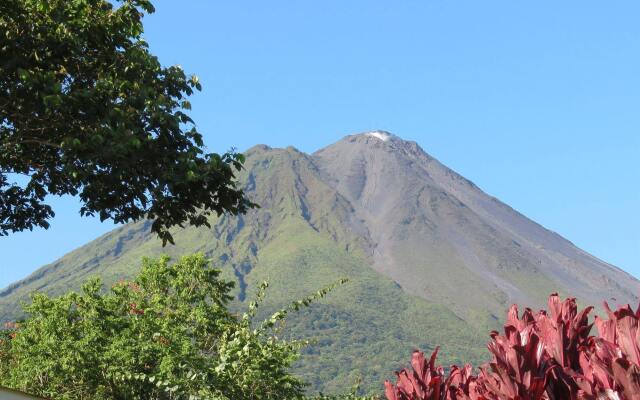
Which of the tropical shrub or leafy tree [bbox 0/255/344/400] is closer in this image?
the tropical shrub

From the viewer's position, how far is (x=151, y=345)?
16.5 metres

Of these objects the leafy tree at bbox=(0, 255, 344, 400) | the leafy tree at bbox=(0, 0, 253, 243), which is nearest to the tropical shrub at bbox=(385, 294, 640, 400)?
the leafy tree at bbox=(0, 255, 344, 400)

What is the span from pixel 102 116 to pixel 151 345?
19.4ft

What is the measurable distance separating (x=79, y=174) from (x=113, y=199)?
3.98 feet

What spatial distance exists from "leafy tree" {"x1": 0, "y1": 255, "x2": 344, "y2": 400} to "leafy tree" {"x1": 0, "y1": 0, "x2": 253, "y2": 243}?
1954 millimetres

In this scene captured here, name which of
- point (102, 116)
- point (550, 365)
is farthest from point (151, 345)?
point (550, 365)

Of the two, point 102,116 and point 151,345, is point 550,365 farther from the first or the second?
point 151,345

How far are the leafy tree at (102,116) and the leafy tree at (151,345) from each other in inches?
76.9

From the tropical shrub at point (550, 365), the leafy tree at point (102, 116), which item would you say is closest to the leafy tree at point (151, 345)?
the leafy tree at point (102, 116)

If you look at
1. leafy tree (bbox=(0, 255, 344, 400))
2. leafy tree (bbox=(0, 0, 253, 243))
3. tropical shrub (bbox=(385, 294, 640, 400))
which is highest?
leafy tree (bbox=(0, 0, 253, 243))

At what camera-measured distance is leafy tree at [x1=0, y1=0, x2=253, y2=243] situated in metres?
11.5

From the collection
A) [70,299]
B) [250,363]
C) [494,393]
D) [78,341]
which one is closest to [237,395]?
[250,363]

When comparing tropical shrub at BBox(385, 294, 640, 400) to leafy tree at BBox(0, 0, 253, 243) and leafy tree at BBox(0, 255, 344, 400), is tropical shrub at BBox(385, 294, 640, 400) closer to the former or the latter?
leafy tree at BBox(0, 255, 344, 400)

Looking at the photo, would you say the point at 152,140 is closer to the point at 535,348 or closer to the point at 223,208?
the point at 223,208
